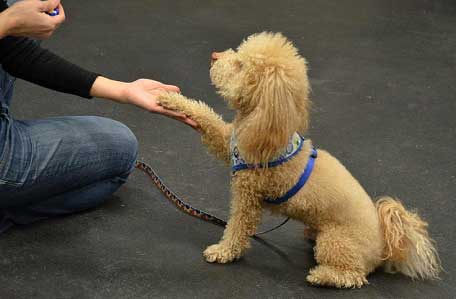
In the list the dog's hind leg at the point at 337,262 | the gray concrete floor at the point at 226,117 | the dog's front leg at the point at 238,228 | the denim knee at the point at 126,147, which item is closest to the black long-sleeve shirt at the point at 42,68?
the denim knee at the point at 126,147

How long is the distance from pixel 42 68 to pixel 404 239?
93cm

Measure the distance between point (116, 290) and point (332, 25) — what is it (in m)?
2.20

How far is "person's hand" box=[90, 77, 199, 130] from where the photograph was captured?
4.67 ft

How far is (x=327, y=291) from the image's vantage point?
1394 mm

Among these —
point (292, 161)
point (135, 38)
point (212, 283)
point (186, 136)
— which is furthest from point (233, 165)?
point (135, 38)

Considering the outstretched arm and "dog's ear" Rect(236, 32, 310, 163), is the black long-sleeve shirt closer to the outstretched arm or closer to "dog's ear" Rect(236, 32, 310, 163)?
the outstretched arm

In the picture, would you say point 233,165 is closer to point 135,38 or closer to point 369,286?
point 369,286

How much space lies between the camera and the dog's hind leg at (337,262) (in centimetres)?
135

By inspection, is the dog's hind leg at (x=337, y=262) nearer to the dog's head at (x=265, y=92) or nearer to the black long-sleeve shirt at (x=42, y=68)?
the dog's head at (x=265, y=92)

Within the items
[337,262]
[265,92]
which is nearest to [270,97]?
[265,92]

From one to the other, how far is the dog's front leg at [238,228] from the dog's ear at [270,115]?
146mm

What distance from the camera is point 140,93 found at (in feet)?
4.75

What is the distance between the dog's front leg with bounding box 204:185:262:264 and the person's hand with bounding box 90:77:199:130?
201mm

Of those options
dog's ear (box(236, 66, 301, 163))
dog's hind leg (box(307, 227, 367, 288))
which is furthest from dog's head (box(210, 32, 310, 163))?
dog's hind leg (box(307, 227, 367, 288))
